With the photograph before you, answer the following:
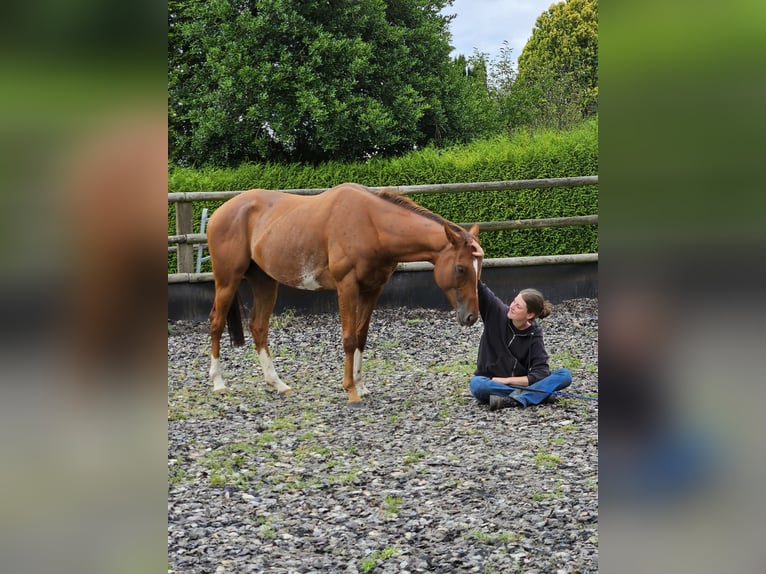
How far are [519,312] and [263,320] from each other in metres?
2.23

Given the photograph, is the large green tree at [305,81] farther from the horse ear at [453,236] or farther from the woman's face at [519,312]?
the woman's face at [519,312]

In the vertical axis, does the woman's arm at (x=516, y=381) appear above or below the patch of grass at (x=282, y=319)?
above

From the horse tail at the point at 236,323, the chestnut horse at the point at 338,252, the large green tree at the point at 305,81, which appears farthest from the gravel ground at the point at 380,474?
the large green tree at the point at 305,81

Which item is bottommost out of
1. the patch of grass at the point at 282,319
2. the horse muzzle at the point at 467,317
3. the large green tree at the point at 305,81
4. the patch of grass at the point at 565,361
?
the patch of grass at the point at 282,319

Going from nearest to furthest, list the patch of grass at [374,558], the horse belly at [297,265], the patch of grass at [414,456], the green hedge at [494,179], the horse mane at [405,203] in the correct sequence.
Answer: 1. the patch of grass at [374,558]
2. the patch of grass at [414,456]
3. the horse mane at [405,203]
4. the horse belly at [297,265]
5. the green hedge at [494,179]

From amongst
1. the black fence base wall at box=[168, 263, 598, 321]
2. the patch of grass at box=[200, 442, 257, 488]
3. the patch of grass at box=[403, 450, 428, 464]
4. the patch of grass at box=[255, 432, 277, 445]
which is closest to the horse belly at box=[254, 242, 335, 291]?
the patch of grass at box=[255, 432, 277, 445]

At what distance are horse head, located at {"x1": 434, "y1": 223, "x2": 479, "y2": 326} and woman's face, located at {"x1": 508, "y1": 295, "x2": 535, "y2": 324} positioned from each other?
25 cm

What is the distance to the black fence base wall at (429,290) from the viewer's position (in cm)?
880

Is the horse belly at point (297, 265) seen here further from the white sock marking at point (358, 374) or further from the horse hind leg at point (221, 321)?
the white sock marking at point (358, 374)

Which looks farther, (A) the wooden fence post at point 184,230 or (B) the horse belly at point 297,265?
(A) the wooden fence post at point 184,230

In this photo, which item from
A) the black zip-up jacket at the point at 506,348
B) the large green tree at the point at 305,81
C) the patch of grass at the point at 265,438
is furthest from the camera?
the large green tree at the point at 305,81

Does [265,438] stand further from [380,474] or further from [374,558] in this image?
[374,558]
